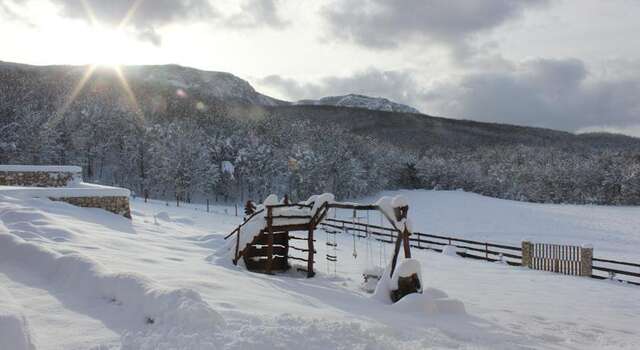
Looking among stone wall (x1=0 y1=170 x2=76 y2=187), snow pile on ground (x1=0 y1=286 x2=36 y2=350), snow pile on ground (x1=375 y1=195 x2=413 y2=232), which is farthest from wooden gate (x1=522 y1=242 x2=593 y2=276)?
stone wall (x1=0 y1=170 x2=76 y2=187)

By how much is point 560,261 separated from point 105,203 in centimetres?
1944

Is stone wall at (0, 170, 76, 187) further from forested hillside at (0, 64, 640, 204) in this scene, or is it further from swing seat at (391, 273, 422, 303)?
forested hillside at (0, 64, 640, 204)

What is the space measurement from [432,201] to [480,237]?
18.8m

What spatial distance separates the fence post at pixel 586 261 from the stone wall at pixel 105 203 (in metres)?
19.1

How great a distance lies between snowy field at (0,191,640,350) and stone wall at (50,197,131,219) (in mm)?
498

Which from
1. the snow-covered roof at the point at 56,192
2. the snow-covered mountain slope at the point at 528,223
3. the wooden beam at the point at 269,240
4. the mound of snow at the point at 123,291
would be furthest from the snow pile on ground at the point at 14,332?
the snow-covered mountain slope at the point at 528,223

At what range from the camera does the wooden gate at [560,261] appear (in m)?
18.7

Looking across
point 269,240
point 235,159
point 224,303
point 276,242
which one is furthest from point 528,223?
point 224,303

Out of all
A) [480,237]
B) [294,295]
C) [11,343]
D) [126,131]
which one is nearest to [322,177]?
[480,237]

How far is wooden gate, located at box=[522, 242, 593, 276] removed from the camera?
61.3ft

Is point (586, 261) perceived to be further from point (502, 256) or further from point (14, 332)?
point (14, 332)

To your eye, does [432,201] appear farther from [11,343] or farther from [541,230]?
[11,343]

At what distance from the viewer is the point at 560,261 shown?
1956cm

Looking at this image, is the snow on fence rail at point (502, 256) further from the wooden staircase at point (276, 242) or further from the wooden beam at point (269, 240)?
the wooden beam at point (269, 240)
